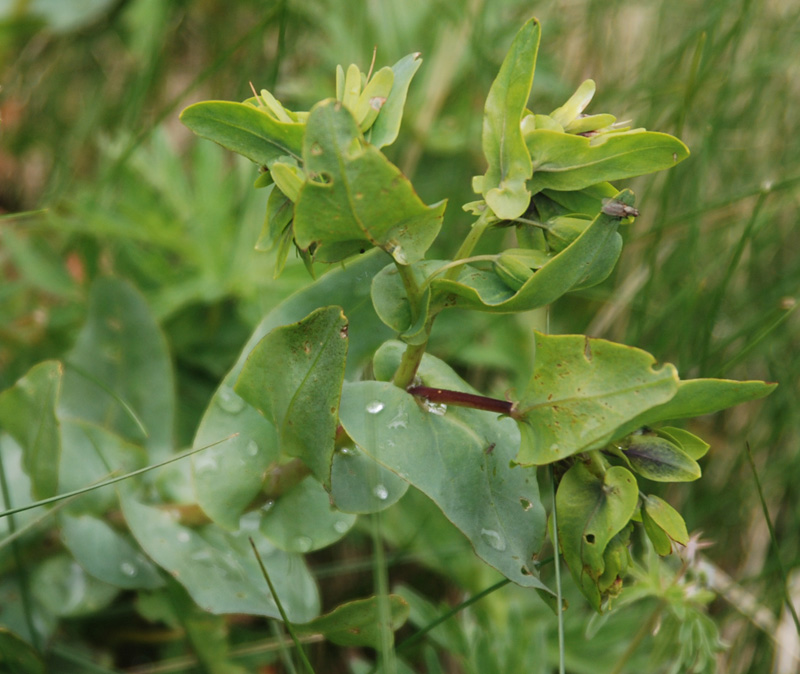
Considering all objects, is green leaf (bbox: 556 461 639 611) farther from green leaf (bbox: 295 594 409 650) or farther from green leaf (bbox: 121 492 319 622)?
green leaf (bbox: 121 492 319 622)

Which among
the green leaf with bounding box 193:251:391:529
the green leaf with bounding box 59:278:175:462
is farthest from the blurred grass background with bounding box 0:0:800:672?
the green leaf with bounding box 193:251:391:529

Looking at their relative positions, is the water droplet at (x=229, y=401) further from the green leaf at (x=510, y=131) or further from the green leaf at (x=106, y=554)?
the green leaf at (x=510, y=131)

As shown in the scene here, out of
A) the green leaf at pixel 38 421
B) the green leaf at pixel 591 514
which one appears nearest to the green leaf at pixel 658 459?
the green leaf at pixel 591 514

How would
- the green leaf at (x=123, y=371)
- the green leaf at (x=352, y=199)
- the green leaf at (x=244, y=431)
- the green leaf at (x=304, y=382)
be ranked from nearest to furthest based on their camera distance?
the green leaf at (x=352, y=199), the green leaf at (x=304, y=382), the green leaf at (x=244, y=431), the green leaf at (x=123, y=371)

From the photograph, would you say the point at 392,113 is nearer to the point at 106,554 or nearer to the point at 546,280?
the point at 546,280

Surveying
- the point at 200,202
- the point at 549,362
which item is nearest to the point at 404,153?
the point at 200,202

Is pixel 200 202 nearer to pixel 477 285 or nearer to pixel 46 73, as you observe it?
pixel 46 73

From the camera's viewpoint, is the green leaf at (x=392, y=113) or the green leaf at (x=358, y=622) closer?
the green leaf at (x=392, y=113)
